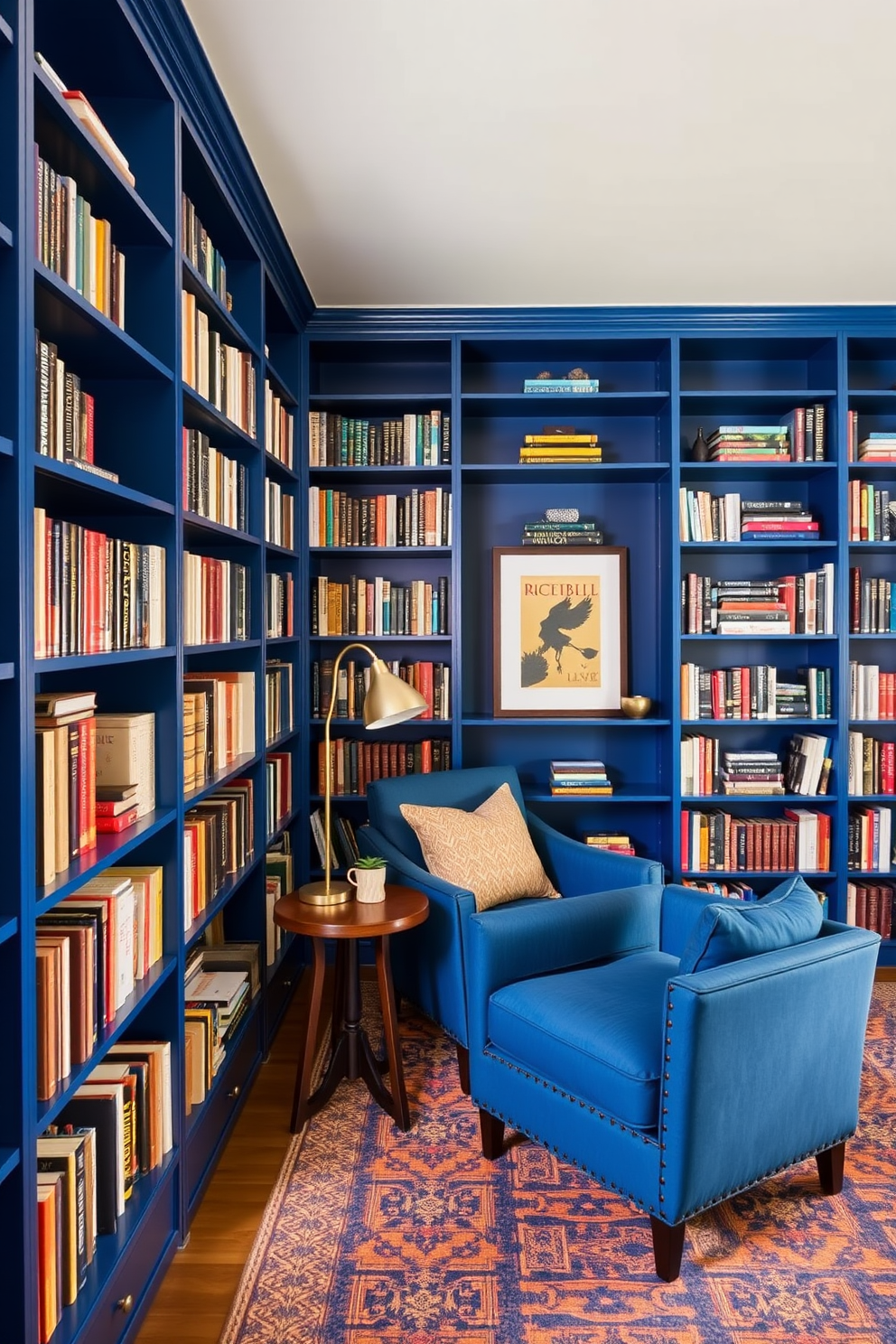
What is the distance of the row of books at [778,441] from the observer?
379 cm

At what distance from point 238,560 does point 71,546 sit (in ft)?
4.68

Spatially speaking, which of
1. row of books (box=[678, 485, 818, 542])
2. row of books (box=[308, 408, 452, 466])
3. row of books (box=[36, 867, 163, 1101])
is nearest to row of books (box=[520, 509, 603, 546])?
row of books (box=[678, 485, 818, 542])

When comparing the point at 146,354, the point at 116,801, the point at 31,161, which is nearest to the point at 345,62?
the point at 146,354

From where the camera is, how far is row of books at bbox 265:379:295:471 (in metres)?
3.15

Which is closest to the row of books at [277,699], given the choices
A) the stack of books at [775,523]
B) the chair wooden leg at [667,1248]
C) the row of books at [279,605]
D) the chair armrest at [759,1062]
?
the row of books at [279,605]

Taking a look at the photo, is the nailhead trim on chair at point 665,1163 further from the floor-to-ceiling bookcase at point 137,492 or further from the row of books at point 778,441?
the row of books at point 778,441

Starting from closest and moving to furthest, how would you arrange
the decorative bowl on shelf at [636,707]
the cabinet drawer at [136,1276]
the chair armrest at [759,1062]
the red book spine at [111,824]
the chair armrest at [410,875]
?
the cabinet drawer at [136,1276], the red book spine at [111,824], the chair armrest at [759,1062], the chair armrest at [410,875], the decorative bowl on shelf at [636,707]

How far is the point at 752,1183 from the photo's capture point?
206cm

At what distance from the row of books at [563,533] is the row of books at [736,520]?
39cm

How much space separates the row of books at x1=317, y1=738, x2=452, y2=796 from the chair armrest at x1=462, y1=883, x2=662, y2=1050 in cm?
122

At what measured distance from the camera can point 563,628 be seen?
13.1 feet

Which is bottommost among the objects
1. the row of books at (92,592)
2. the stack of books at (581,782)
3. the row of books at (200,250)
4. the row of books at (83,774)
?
the stack of books at (581,782)

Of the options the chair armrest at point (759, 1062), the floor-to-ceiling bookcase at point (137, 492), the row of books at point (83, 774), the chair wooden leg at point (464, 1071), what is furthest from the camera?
the chair wooden leg at point (464, 1071)

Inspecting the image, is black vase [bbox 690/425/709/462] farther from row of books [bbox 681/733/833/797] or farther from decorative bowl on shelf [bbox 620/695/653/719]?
row of books [bbox 681/733/833/797]
